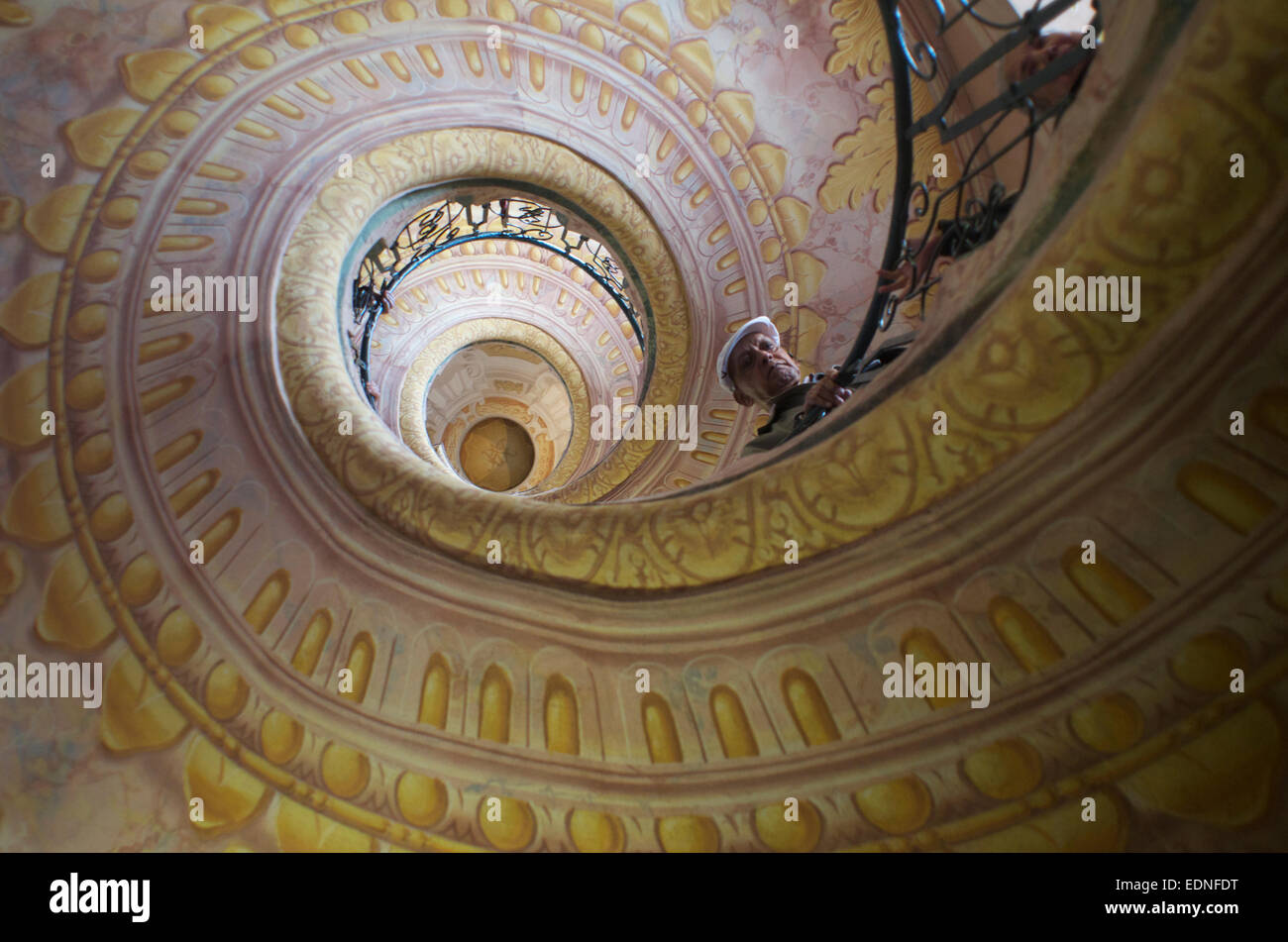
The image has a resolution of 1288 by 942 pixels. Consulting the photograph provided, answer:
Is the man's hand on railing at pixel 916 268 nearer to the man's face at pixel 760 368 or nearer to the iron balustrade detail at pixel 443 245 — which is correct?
the man's face at pixel 760 368

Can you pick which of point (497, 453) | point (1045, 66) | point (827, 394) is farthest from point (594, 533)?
point (497, 453)

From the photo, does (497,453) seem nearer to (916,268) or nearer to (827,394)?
(827,394)

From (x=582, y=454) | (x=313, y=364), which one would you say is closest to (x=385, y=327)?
(x=582, y=454)

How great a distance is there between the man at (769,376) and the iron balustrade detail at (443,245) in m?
1.77

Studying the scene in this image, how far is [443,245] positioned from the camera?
551cm

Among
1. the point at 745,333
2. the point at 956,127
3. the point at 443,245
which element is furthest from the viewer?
the point at 443,245

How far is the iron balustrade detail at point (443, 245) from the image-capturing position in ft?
13.4

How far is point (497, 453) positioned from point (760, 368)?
9.86 metres

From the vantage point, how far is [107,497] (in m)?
2.19

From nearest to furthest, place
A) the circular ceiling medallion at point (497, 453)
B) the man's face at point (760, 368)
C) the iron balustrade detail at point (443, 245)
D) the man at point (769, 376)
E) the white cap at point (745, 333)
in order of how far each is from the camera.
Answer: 1. the man at point (769, 376)
2. the man's face at point (760, 368)
3. the white cap at point (745, 333)
4. the iron balustrade detail at point (443, 245)
5. the circular ceiling medallion at point (497, 453)

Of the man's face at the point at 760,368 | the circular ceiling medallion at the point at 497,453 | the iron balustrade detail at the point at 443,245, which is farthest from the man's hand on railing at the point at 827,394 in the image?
the circular ceiling medallion at the point at 497,453

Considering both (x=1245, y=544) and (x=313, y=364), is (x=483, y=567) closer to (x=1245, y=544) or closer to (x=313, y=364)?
(x=313, y=364)

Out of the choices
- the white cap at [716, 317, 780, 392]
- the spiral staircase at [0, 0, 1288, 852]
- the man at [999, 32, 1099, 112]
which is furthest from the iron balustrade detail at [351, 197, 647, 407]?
the man at [999, 32, 1099, 112]
